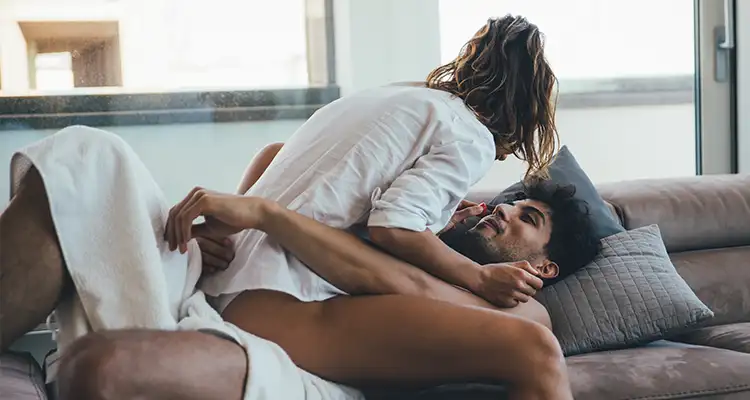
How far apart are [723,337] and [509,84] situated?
0.87 m

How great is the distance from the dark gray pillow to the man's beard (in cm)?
24

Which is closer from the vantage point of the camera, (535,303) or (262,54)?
(535,303)

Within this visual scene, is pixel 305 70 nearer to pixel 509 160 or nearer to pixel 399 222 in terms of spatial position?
pixel 509 160

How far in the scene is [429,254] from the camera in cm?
167

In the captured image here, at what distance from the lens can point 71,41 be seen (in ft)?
8.80

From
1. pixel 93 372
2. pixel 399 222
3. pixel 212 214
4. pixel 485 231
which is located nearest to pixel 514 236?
pixel 485 231

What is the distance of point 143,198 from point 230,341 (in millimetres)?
274

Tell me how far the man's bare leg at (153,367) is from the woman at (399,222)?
8.1 inches

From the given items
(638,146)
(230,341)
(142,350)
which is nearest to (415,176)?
(230,341)

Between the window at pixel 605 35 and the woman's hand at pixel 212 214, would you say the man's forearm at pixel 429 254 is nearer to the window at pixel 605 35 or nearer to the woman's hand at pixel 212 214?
the woman's hand at pixel 212 214

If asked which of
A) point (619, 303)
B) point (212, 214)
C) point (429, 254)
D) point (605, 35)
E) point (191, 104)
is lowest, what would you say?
point (619, 303)

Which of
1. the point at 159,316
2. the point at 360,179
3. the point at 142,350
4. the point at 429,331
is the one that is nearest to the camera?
the point at 142,350

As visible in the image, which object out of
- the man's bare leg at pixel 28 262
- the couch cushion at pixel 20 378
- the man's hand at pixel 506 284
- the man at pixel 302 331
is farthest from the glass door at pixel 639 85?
the man's bare leg at pixel 28 262

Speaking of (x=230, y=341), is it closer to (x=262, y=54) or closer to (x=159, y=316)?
(x=159, y=316)
